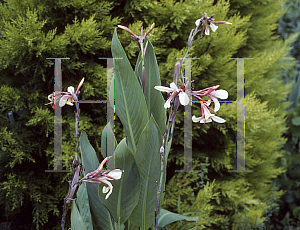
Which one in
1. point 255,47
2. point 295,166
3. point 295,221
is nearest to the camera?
point 255,47

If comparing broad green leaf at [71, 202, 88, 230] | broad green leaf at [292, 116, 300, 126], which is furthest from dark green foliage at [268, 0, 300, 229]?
broad green leaf at [71, 202, 88, 230]

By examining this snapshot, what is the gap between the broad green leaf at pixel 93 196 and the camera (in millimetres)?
823

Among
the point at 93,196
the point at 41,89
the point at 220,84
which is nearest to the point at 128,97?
the point at 93,196

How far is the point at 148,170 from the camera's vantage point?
0.72m

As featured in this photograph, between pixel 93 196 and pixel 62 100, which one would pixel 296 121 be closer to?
pixel 93 196

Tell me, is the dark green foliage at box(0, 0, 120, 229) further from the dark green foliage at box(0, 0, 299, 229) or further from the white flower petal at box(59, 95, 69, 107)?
the white flower petal at box(59, 95, 69, 107)

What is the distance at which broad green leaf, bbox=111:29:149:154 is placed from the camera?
69 centimetres

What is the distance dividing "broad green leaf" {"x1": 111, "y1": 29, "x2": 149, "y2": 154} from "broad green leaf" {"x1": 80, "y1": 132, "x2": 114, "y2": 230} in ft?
0.55

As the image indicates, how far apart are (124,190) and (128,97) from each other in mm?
289

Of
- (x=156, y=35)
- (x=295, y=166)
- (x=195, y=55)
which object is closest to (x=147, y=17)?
(x=156, y=35)

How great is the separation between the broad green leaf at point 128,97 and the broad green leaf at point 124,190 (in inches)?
3.3

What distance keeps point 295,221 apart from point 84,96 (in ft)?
7.55

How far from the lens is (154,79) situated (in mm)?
803

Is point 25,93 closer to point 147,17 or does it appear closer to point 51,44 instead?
point 51,44
